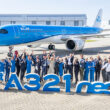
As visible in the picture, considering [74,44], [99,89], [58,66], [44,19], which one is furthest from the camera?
[44,19]

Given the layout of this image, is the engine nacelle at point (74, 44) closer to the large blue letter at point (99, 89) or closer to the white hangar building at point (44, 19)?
the large blue letter at point (99, 89)

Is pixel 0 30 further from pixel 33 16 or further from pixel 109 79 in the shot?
pixel 33 16

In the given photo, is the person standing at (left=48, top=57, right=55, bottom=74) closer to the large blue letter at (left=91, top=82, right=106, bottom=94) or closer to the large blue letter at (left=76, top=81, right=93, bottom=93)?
the large blue letter at (left=76, top=81, right=93, bottom=93)

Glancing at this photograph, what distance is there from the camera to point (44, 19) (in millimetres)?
124312

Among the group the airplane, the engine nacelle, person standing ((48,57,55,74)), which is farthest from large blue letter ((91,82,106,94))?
the engine nacelle

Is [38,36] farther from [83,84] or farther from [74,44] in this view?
[83,84]

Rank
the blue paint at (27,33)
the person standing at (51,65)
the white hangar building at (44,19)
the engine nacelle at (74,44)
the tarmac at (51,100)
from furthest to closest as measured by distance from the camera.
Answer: the white hangar building at (44,19)
the engine nacelle at (74,44)
the blue paint at (27,33)
the person standing at (51,65)
the tarmac at (51,100)

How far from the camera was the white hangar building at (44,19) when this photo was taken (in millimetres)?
115656

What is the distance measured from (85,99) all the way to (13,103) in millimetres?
3415

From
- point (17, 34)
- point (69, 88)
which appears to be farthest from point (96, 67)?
point (17, 34)

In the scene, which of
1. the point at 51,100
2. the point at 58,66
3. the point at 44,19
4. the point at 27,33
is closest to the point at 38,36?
the point at 27,33

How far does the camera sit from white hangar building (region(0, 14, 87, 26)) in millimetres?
115656

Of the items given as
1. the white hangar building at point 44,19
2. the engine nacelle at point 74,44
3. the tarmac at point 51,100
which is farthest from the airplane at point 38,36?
the white hangar building at point 44,19

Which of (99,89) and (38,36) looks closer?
(99,89)
